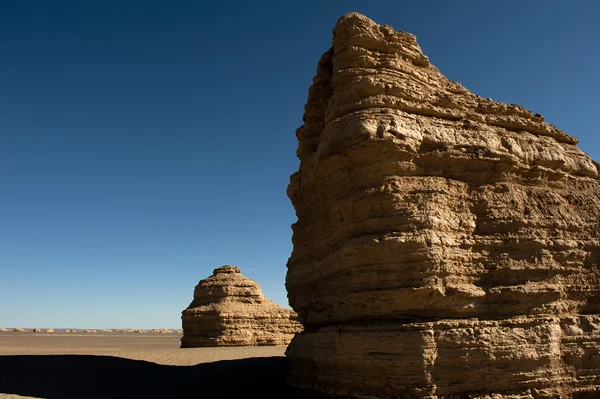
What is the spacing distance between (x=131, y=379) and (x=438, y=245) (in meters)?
13.3

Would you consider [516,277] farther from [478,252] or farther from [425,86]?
[425,86]

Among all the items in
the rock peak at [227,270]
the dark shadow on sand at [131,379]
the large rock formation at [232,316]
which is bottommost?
the dark shadow on sand at [131,379]

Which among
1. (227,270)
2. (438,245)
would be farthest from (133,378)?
(227,270)

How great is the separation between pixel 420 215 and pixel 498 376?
3.78 meters

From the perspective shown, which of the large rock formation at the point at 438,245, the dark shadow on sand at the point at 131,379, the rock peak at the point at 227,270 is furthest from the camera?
the rock peak at the point at 227,270

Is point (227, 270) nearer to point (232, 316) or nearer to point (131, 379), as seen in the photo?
point (232, 316)

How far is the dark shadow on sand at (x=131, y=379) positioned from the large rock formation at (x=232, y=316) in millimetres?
11554

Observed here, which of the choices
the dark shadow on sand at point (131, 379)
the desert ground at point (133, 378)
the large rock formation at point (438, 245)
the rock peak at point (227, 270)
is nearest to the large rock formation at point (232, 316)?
the rock peak at point (227, 270)

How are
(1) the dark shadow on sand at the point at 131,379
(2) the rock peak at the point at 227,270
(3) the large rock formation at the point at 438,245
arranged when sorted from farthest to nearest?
(2) the rock peak at the point at 227,270, (1) the dark shadow on sand at the point at 131,379, (3) the large rock formation at the point at 438,245

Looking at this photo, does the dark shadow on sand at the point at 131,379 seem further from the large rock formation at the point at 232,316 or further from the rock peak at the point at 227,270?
the rock peak at the point at 227,270

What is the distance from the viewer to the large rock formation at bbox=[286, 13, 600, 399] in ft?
31.9

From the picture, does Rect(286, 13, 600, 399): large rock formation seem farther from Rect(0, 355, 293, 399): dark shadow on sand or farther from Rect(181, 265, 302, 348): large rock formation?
Rect(181, 265, 302, 348): large rock formation

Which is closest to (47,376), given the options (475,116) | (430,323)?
(430,323)

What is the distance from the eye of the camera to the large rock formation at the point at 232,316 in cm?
3212
